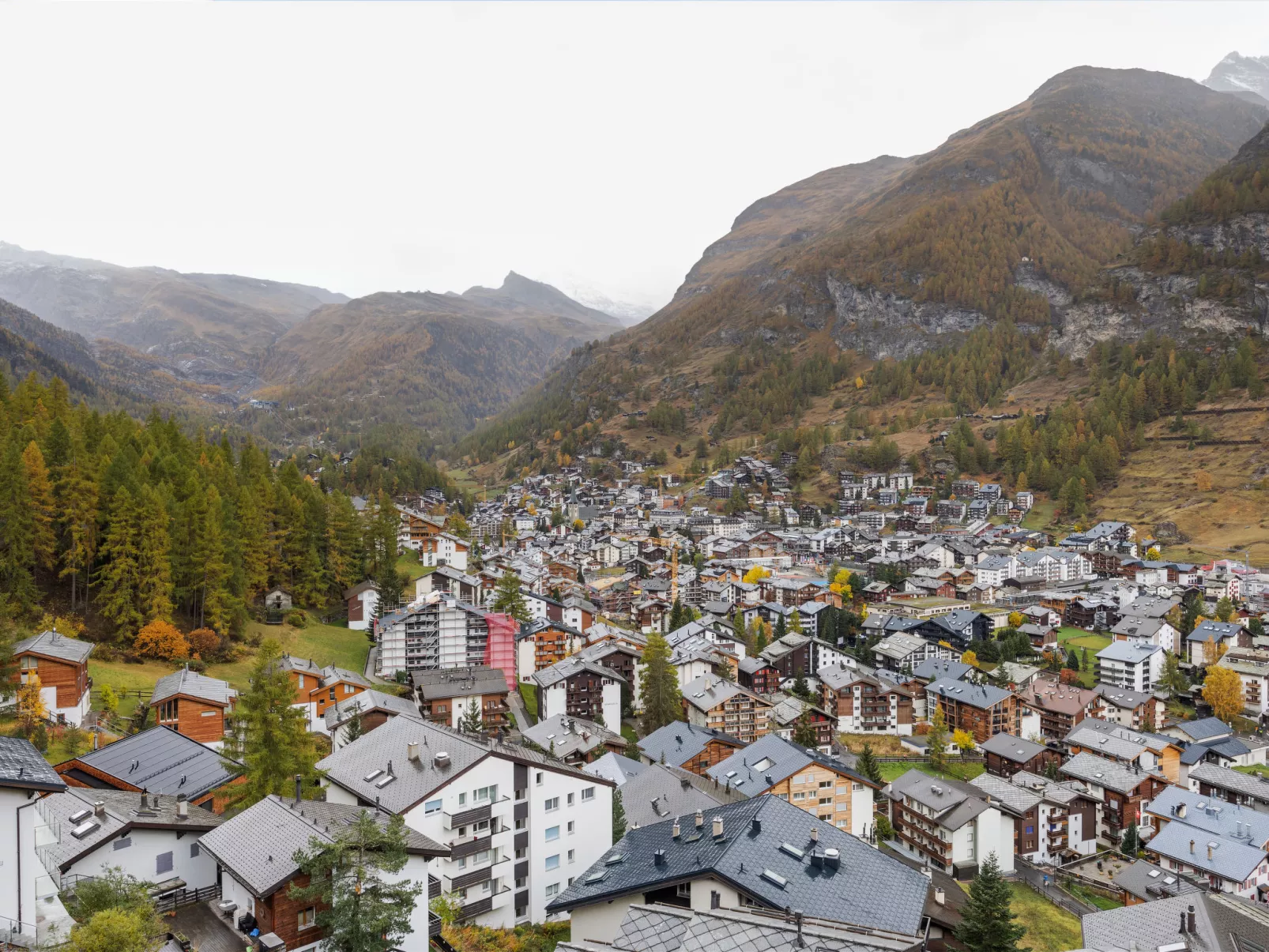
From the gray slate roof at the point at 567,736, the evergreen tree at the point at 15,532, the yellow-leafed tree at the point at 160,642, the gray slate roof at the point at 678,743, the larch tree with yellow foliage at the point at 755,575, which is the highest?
the evergreen tree at the point at 15,532

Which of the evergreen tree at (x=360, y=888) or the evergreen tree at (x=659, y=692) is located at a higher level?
the evergreen tree at (x=360, y=888)

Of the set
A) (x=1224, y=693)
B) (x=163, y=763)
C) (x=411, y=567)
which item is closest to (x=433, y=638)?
(x=411, y=567)

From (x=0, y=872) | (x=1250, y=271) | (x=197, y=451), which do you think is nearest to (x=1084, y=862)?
(x=0, y=872)

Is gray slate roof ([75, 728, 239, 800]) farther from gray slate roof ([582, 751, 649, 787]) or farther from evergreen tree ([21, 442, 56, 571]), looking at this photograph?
evergreen tree ([21, 442, 56, 571])

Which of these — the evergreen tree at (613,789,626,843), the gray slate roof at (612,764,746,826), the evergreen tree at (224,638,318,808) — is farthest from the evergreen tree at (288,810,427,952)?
the gray slate roof at (612,764,746,826)

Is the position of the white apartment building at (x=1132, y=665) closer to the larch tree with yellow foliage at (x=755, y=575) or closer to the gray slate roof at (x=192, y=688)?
the larch tree with yellow foliage at (x=755, y=575)

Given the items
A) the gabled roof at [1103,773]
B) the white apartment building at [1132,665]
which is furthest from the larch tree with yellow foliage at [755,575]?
Answer: the gabled roof at [1103,773]
